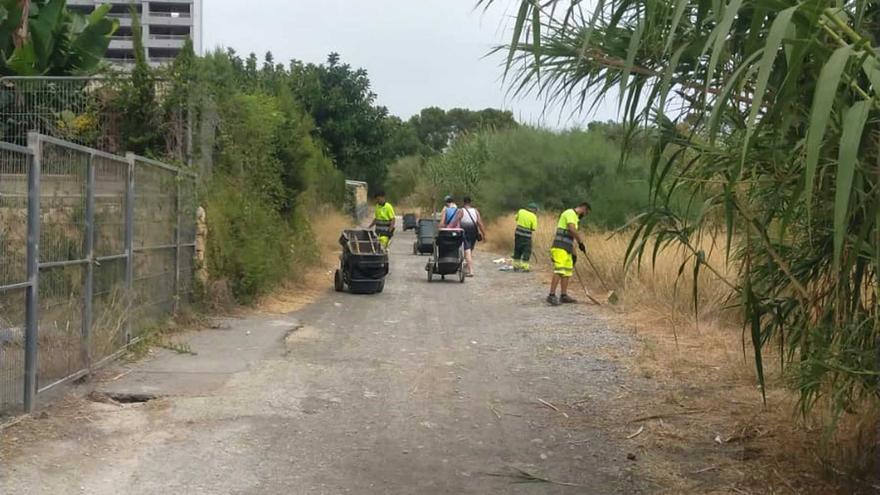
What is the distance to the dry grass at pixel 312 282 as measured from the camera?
13844 millimetres

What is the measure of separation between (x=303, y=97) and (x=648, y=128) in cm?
2775

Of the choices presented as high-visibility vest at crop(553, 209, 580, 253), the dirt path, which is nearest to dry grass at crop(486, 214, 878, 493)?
the dirt path

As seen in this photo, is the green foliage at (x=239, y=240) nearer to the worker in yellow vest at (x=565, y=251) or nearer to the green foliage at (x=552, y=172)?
the worker in yellow vest at (x=565, y=251)

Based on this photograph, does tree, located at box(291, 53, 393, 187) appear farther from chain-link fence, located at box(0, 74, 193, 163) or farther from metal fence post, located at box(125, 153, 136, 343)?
metal fence post, located at box(125, 153, 136, 343)

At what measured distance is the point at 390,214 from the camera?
66.4 feet

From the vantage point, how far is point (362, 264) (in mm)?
15594

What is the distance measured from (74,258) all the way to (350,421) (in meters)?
2.76

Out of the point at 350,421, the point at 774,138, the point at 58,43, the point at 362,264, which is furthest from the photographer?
the point at 58,43

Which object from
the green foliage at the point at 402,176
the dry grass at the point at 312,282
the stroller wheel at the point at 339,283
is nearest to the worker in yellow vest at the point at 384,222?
the dry grass at the point at 312,282

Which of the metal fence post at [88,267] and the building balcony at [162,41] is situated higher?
the building balcony at [162,41]

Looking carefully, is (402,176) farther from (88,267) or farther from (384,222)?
(88,267)

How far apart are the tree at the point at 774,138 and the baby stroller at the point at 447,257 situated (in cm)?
1177

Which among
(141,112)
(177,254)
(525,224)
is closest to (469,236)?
(525,224)

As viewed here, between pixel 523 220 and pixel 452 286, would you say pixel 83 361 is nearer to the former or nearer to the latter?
pixel 452 286
